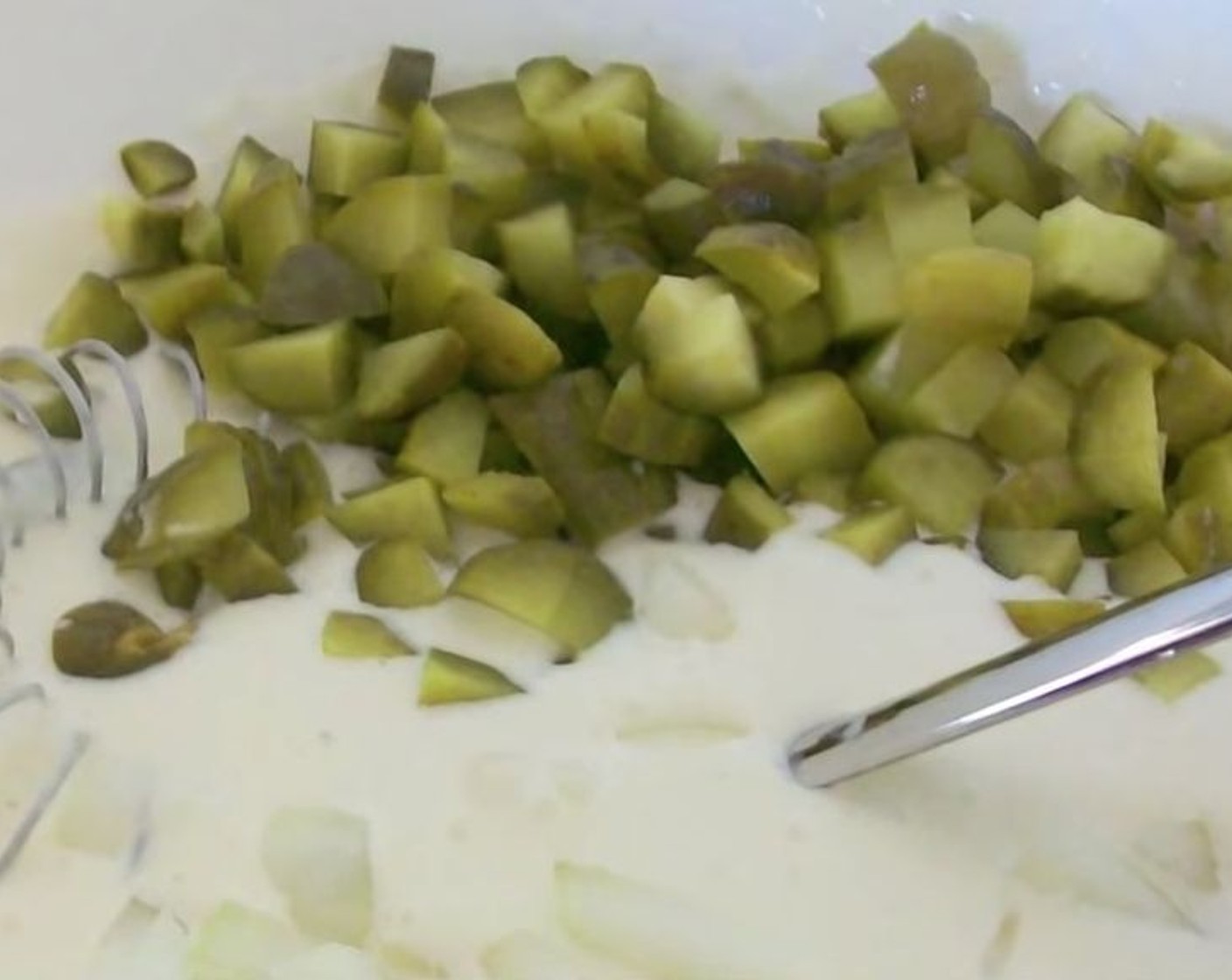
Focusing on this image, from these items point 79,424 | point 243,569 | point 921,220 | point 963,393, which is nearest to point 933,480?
point 963,393

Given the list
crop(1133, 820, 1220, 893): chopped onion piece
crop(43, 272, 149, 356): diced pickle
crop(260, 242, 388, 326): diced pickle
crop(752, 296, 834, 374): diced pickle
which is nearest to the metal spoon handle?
crop(1133, 820, 1220, 893): chopped onion piece

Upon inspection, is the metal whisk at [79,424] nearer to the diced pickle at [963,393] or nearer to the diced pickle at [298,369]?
the diced pickle at [298,369]

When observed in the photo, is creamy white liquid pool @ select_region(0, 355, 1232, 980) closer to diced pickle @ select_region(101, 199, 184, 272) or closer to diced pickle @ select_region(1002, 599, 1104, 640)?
diced pickle @ select_region(1002, 599, 1104, 640)

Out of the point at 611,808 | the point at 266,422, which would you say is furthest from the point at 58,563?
the point at 611,808

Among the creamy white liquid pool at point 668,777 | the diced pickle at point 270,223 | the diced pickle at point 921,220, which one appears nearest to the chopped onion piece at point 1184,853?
the creamy white liquid pool at point 668,777

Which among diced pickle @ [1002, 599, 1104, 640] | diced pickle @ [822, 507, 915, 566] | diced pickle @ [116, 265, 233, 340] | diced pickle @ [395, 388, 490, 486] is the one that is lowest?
diced pickle @ [1002, 599, 1104, 640]

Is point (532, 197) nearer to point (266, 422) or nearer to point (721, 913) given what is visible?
point (266, 422)
